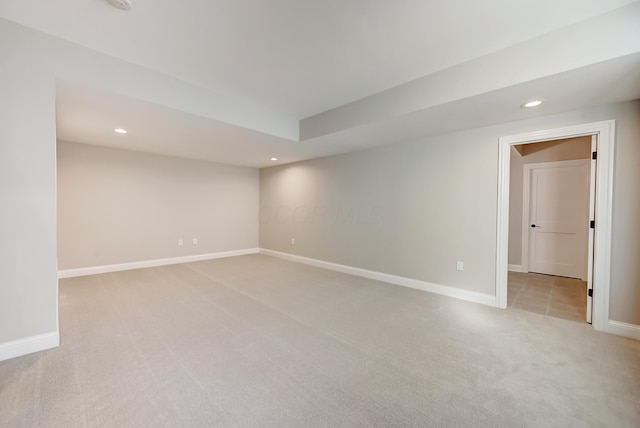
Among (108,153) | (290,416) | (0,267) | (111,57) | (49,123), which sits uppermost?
(111,57)

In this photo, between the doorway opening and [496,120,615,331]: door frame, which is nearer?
[496,120,615,331]: door frame

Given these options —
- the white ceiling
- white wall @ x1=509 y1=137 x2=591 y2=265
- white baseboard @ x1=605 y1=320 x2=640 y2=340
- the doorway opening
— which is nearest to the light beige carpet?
white baseboard @ x1=605 y1=320 x2=640 y2=340

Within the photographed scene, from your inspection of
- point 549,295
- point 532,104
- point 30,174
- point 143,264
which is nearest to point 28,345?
point 30,174

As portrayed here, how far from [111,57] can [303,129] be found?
2.32 metres

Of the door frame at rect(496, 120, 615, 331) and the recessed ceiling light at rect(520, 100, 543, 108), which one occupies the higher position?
the recessed ceiling light at rect(520, 100, 543, 108)

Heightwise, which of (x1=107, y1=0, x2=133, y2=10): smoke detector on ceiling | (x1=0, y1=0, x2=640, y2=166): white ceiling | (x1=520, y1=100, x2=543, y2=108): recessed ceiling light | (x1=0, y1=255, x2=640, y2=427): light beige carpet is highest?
(x1=0, y1=0, x2=640, y2=166): white ceiling

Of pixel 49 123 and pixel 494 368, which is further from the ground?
pixel 49 123

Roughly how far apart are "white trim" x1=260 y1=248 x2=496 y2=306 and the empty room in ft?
0.10

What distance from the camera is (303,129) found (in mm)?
3967

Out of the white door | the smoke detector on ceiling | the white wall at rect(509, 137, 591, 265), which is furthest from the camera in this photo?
the white wall at rect(509, 137, 591, 265)

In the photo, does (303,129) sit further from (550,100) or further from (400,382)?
(400,382)

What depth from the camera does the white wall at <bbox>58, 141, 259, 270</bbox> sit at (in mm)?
4359

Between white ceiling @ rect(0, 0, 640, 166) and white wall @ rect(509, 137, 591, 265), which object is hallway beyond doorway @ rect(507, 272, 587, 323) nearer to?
white wall @ rect(509, 137, 591, 265)

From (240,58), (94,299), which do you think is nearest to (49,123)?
(240,58)
